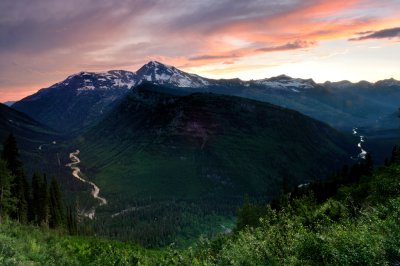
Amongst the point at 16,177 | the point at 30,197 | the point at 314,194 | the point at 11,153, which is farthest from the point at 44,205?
the point at 314,194

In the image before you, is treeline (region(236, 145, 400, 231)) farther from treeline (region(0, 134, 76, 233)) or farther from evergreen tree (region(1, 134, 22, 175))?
evergreen tree (region(1, 134, 22, 175))

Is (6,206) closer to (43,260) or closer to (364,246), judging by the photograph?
(43,260)

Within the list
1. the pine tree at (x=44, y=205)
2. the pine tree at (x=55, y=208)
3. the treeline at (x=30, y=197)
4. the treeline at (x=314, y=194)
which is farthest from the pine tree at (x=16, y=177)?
the treeline at (x=314, y=194)

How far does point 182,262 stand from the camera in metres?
27.8

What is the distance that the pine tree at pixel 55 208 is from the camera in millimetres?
131125

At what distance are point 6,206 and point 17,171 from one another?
953 inches

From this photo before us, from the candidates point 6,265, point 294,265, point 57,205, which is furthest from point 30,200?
point 294,265

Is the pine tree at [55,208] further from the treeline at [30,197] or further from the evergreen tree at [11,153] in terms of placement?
the evergreen tree at [11,153]

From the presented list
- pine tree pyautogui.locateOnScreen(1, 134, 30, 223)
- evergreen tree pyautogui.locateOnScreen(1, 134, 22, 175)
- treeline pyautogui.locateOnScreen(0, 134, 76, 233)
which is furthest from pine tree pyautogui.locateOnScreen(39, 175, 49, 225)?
evergreen tree pyautogui.locateOnScreen(1, 134, 22, 175)

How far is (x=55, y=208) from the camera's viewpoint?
13325cm

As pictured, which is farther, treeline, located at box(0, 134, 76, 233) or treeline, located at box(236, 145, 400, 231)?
treeline, located at box(0, 134, 76, 233)

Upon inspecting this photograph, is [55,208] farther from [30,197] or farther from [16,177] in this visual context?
[16,177]

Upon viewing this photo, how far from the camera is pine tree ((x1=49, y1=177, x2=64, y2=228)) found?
13112cm

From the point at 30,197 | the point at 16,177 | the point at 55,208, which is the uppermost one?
the point at 16,177
